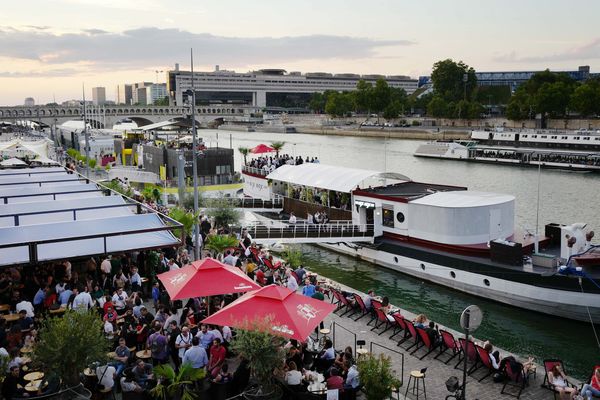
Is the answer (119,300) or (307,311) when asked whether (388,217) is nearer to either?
(119,300)

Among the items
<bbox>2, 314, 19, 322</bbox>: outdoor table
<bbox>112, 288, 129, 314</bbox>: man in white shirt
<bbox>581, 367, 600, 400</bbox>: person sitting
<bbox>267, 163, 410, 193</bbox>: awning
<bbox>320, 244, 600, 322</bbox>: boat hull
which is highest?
<bbox>267, 163, 410, 193</bbox>: awning

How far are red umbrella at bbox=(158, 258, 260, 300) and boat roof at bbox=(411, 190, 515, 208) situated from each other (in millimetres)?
12228

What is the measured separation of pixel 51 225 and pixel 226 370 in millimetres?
6546

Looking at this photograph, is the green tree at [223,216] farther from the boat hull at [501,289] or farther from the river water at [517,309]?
the boat hull at [501,289]

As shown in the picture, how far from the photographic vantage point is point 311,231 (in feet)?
83.4

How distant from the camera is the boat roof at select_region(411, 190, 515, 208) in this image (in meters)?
22.1

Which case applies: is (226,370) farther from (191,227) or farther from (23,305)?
(191,227)

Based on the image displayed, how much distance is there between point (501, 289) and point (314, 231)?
8.41 meters

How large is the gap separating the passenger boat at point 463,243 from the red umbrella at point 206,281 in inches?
453

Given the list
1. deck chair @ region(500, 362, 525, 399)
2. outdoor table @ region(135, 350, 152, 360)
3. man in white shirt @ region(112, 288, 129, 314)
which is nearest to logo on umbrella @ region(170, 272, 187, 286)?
man in white shirt @ region(112, 288, 129, 314)

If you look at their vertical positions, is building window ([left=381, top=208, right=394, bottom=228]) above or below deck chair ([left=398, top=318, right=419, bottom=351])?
above

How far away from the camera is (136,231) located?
13125 mm

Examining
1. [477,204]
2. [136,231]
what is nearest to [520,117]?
[477,204]

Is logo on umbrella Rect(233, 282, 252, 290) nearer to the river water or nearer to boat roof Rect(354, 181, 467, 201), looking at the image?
the river water
